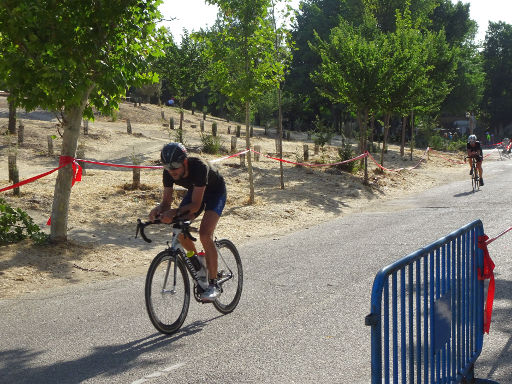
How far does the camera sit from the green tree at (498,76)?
86188mm

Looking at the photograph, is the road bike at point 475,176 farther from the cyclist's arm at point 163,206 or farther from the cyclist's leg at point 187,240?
the cyclist's arm at point 163,206

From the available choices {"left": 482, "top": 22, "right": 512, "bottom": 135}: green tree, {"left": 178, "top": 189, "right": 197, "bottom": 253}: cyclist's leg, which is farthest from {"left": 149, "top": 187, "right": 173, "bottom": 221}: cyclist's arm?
{"left": 482, "top": 22, "right": 512, "bottom": 135}: green tree

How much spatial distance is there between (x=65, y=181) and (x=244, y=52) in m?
7.73

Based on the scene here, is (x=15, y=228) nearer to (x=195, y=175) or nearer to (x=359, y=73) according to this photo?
(x=195, y=175)

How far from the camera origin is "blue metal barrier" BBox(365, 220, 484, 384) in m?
3.32

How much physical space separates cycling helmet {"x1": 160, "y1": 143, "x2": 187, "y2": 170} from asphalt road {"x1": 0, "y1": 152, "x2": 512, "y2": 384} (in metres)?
1.64

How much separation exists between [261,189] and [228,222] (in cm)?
517

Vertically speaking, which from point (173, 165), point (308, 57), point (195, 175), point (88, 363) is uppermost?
point (308, 57)

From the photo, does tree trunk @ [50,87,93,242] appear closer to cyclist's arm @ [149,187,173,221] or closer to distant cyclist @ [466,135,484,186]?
cyclist's arm @ [149,187,173,221]

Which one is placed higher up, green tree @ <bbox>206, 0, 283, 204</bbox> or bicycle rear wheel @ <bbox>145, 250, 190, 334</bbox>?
green tree @ <bbox>206, 0, 283, 204</bbox>

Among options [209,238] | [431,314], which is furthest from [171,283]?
[431,314]

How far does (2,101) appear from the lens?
42469 millimetres

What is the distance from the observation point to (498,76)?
3433 inches

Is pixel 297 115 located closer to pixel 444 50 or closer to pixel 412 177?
pixel 444 50
